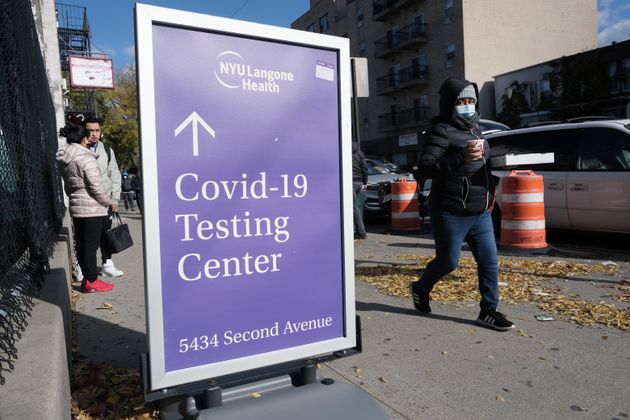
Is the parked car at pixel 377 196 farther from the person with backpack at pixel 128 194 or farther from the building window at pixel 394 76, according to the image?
the building window at pixel 394 76

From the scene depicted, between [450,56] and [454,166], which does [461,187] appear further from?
[450,56]

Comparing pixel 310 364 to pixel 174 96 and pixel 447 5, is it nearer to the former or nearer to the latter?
pixel 174 96

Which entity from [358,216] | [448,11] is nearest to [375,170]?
[358,216]

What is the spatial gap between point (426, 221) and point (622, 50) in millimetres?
21482

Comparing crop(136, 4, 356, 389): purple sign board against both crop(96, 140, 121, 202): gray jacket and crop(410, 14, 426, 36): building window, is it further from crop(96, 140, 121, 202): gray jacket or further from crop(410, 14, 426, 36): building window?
crop(410, 14, 426, 36): building window

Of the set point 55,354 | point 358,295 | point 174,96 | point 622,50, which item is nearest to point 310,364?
point 55,354

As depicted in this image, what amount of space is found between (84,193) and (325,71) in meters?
3.82

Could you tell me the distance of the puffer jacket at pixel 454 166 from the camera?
13.0 ft

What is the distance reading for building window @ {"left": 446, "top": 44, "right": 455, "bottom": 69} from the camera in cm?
3597

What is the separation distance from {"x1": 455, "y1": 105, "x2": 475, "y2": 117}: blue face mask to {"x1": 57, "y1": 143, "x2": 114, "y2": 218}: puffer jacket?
3.71 metres

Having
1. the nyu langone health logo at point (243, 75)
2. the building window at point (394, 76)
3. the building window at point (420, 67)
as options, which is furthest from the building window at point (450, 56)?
the nyu langone health logo at point (243, 75)

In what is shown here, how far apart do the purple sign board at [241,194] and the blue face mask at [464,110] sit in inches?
59.6

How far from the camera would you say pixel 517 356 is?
3.60 m

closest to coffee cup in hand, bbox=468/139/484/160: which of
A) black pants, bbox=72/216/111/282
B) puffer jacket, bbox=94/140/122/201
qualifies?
black pants, bbox=72/216/111/282
